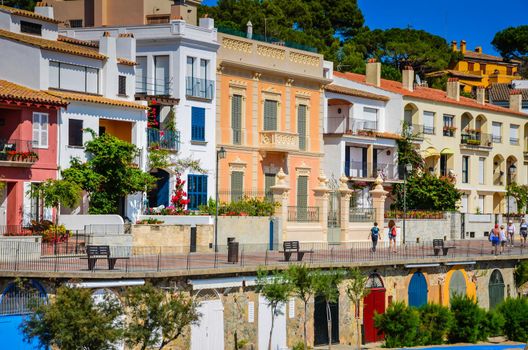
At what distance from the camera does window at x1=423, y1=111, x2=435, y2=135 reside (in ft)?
261

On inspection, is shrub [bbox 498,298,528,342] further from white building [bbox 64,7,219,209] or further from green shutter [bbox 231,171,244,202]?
white building [bbox 64,7,219,209]

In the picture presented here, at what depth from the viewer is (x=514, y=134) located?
293 ft

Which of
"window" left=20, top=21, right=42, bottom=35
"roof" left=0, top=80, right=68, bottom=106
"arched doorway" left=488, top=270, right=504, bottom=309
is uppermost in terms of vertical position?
"window" left=20, top=21, right=42, bottom=35

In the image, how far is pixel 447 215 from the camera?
74.2m

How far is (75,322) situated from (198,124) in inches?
1009

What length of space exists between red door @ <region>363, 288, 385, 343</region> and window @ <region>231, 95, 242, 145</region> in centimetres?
1462

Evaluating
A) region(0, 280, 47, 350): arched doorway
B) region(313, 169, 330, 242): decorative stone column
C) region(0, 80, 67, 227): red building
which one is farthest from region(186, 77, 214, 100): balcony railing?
region(0, 280, 47, 350): arched doorway

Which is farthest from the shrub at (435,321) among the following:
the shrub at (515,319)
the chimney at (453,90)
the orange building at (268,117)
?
the chimney at (453,90)

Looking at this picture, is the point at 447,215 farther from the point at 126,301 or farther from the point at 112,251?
the point at 126,301

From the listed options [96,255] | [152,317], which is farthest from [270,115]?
[152,317]

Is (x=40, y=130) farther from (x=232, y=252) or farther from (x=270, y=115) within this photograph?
(x=270, y=115)

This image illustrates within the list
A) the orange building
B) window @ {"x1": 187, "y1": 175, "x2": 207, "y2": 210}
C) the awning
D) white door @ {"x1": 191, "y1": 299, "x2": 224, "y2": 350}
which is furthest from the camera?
the awning

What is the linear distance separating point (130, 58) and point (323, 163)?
18401 mm

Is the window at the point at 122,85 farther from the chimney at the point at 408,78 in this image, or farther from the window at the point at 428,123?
the chimney at the point at 408,78
